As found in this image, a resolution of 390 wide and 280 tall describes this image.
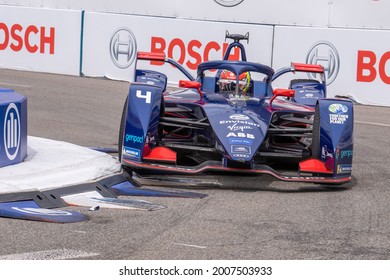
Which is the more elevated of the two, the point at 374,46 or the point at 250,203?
the point at 374,46

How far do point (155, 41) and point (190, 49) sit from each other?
0.88 metres

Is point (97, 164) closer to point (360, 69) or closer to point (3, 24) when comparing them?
point (360, 69)

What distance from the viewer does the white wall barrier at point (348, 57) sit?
17.6 meters

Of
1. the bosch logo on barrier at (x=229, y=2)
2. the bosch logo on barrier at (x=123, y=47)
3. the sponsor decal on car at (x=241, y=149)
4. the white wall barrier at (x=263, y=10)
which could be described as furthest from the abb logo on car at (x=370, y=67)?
the sponsor decal on car at (x=241, y=149)

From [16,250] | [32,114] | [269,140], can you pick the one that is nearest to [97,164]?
[269,140]

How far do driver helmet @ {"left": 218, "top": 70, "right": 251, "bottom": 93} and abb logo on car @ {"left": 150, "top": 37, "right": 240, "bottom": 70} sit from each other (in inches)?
302

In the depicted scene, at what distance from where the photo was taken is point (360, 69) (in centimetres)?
1770

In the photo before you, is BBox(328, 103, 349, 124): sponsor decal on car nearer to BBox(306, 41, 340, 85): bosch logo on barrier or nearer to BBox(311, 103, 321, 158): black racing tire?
BBox(311, 103, 321, 158): black racing tire

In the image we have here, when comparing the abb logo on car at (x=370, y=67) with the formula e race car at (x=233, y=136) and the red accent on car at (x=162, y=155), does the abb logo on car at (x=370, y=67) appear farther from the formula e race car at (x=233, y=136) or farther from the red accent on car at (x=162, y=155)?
the red accent on car at (x=162, y=155)

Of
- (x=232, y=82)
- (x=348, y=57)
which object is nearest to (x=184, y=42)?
(x=348, y=57)

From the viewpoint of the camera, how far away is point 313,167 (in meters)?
9.57

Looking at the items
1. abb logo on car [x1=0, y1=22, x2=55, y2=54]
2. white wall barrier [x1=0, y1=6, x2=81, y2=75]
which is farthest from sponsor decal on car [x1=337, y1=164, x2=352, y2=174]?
abb logo on car [x1=0, y1=22, x2=55, y2=54]

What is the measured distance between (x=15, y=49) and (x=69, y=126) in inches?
320

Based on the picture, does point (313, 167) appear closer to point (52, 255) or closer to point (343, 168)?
point (343, 168)
